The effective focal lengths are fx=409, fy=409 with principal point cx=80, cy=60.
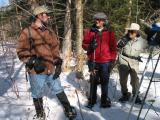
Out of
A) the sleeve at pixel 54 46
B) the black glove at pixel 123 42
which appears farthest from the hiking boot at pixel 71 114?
the black glove at pixel 123 42

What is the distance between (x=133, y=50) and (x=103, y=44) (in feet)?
2.04

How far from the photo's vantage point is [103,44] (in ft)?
23.8

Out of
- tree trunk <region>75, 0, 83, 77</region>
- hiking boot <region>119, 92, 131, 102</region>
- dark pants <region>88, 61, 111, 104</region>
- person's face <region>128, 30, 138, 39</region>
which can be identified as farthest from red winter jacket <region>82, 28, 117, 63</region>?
tree trunk <region>75, 0, 83, 77</region>

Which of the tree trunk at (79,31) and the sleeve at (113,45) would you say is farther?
the tree trunk at (79,31)

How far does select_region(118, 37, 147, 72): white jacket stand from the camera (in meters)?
7.42

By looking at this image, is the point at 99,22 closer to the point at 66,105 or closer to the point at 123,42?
the point at 123,42

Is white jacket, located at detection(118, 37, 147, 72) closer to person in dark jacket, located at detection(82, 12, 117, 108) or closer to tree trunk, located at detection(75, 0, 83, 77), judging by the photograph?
person in dark jacket, located at detection(82, 12, 117, 108)

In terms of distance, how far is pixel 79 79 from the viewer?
9539mm

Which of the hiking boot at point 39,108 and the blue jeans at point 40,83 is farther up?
the blue jeans at point 40,83

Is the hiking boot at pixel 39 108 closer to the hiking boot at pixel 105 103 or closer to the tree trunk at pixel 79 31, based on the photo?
the hiking boot at pixel 105 103

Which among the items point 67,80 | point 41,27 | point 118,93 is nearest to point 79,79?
point 67,80

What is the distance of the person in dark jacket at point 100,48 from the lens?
7.18 meters

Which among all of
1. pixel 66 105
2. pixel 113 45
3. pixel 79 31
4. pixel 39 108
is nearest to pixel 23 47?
pixel 39 108

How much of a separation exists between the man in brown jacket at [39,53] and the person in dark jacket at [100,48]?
78cm
